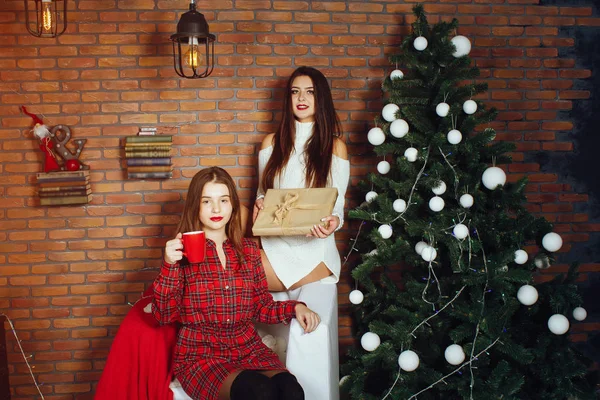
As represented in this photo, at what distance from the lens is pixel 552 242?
2641 millimetres

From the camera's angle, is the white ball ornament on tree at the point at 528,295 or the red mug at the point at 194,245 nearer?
the red mug at the point at 194,245

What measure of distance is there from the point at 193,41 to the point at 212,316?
1368 mm

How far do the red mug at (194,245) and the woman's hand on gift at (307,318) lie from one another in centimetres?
50

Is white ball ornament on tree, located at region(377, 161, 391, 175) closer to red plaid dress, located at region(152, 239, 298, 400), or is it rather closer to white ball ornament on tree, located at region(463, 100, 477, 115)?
white ball ornament on tree, located at region(463, 100, 477, 115)

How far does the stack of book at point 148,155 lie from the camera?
3145mm

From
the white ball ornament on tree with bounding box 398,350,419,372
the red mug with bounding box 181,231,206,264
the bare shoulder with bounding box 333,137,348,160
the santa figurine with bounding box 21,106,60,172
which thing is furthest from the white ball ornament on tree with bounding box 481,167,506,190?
the santa figurine with bounding box 21,106,60,172

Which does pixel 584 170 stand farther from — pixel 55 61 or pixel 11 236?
pixel 11 236

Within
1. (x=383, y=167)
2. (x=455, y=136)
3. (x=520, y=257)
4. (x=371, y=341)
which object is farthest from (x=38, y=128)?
(x=520, y=257)

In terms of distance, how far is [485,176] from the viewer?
2709 mm

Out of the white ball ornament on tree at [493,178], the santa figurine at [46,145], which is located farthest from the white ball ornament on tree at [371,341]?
the santa figurine at [46,145]

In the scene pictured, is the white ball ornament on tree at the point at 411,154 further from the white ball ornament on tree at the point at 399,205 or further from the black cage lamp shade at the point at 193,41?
the black cage lamp shade at the point at 193,41

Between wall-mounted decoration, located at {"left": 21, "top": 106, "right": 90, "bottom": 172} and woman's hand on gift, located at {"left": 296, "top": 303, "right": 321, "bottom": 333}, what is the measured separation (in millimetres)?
1562

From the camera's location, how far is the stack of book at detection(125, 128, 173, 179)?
10.3ft

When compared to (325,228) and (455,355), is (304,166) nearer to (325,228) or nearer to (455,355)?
(325,228)
